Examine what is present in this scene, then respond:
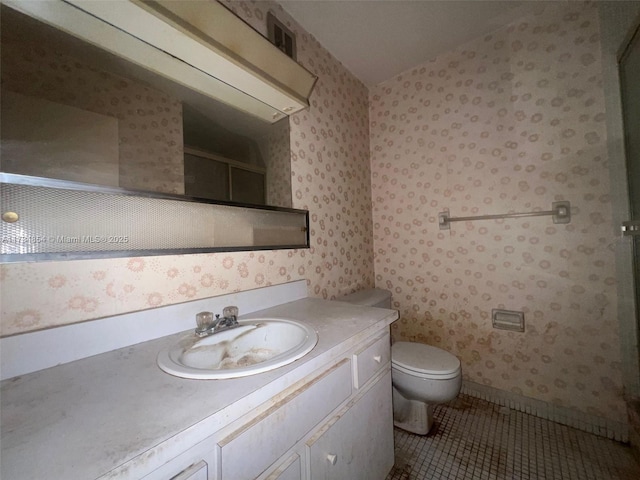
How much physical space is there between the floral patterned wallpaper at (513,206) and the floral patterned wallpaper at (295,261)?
1.01 ft

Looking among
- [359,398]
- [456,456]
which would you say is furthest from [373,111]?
[456,456]

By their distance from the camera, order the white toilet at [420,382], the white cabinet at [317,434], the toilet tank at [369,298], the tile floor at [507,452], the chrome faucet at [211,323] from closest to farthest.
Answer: the white cabinet at [317,434], the chrome faucet at [211,323], the tile floor at [507,452], the white toilet at [420,382], the toilet tank at [369,298]

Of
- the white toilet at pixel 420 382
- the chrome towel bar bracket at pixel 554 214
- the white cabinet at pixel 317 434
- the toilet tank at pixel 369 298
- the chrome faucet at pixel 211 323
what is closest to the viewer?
the white cabinet at pixel 317 434

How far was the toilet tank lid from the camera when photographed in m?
1.24

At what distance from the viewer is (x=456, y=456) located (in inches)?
47.1

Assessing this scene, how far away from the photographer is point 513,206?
1.47m

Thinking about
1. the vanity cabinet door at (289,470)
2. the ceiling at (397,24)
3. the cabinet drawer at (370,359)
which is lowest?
the vanity cabinet door at (289,470)

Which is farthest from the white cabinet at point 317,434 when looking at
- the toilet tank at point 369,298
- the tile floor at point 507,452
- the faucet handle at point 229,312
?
the toilet tank at point 369,298

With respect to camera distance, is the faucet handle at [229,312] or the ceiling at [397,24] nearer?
the faucet handle at [229,312]

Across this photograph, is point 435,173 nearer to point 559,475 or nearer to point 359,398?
point 359,398

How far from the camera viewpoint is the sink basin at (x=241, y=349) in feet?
1.91

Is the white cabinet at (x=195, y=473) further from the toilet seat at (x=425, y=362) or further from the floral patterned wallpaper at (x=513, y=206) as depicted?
the floral patterned wallpaper at (x=513, y=206)

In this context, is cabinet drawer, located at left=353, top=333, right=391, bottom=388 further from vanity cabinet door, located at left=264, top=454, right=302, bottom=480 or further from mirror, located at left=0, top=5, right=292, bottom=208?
mirror, located at left=0, top=5, right=292, bottom=208

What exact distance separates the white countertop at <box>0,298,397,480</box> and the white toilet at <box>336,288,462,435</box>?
796mm
